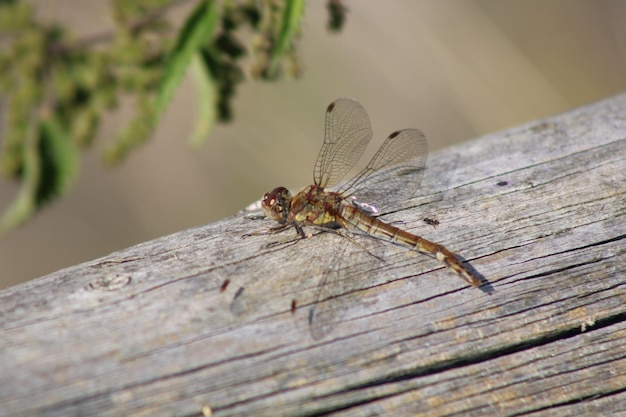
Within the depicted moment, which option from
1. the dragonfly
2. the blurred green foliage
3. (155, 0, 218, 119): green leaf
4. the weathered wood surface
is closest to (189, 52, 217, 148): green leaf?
the blurred green foliage

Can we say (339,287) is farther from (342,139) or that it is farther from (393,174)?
(342,139)

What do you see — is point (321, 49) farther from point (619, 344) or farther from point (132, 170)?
point (619, 344)

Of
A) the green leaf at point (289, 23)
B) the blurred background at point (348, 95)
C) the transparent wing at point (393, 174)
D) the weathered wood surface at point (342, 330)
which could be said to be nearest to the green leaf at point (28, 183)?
the weathered wood surface at point (342, 330)

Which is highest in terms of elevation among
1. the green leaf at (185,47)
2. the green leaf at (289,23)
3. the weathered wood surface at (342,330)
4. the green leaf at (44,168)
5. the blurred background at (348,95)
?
the blurred background at (348,95)

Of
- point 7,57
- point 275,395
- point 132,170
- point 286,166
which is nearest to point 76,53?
point 7,57

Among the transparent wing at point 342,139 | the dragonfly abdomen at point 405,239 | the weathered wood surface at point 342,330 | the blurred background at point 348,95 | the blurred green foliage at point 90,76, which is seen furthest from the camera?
the blurred background at point 348,95

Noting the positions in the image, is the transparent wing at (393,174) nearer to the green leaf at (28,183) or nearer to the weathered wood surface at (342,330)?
the weathered wood surface at (342,330)

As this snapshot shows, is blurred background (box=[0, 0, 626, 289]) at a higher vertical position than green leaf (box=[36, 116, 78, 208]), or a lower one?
higher

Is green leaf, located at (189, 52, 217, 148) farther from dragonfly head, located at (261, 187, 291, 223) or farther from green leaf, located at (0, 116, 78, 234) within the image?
green leaf, located at (0, 116, 78, 234)
